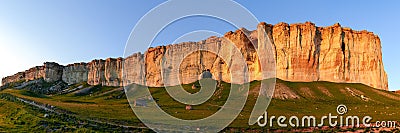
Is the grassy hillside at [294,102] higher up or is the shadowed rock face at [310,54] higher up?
the shadowed rock face at [310,54]

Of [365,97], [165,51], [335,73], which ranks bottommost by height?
[365,97]

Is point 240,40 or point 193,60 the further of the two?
A: point 193,60

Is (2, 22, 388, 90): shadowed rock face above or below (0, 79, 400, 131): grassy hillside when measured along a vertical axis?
above

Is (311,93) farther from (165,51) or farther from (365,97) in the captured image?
(165,51)

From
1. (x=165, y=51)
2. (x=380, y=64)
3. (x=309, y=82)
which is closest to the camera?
(x=309, y=82)

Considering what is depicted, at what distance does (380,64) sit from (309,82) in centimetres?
3525

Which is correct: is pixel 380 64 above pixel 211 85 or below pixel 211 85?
above

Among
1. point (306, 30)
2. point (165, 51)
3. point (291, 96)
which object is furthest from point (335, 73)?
point (165, 51)

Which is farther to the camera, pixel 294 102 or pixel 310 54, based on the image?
pixel 310 54

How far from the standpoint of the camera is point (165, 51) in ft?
590

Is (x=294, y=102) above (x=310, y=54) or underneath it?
underneath

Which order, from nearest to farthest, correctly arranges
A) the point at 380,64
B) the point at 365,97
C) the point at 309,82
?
the point at 365,97 < the point at 309,82 < the point at 380,64

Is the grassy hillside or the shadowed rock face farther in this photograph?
the shadowed rock face

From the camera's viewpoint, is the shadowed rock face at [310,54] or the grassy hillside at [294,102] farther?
the shadowed rock face at [310,54]
